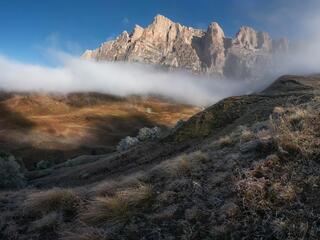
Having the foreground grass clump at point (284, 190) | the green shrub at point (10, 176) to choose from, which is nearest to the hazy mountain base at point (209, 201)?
the foreground grass clump at point (284, 190)

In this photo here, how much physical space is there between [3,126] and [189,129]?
162055mm

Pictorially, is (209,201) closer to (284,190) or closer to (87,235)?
(284,190)

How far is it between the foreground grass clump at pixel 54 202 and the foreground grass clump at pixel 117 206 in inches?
39.8

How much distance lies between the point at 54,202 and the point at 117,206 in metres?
2.66

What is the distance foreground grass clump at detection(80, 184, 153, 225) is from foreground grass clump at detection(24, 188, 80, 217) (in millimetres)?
1011

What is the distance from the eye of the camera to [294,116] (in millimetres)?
13758

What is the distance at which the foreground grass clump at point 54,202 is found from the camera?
11.3 meters

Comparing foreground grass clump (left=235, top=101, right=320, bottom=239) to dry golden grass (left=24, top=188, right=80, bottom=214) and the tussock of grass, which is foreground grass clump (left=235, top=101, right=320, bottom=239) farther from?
dry golden grass (left=24, top=188, right=80, bottom=214)

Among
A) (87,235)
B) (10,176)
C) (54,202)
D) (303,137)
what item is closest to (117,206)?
(87,235)

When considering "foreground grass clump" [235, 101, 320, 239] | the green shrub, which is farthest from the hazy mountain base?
the green shrub

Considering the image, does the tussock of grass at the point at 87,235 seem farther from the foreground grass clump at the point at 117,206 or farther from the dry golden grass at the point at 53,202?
the dry golden grass at the point at 53,202

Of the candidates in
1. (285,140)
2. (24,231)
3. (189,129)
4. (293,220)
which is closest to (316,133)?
(285,140)

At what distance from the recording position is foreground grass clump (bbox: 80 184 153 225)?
31.6 feet

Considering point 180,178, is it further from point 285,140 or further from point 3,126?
point 3,126
